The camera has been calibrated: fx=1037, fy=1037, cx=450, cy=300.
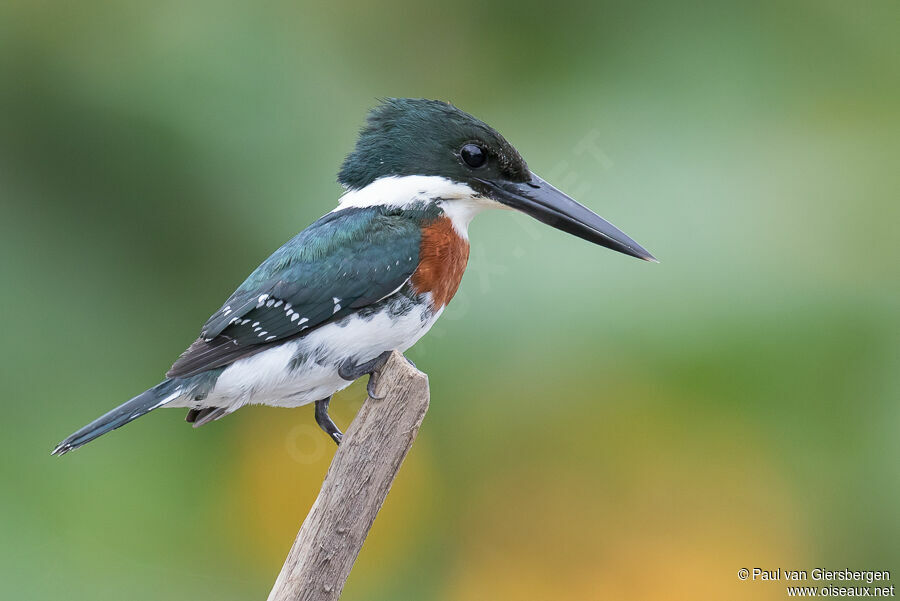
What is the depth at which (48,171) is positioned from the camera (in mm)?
3195

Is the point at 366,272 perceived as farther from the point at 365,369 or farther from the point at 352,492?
the point at 352,492

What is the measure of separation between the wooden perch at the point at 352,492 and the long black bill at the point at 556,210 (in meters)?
0.43

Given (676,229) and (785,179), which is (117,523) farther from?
(785,179)

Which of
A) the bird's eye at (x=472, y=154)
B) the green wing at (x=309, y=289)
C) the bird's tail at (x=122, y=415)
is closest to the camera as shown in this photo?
the bird's tail at (x=122, y=415)

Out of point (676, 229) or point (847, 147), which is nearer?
point (676, 229)

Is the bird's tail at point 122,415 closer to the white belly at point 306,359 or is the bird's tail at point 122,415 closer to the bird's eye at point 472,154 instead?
the white belly at point 306,359

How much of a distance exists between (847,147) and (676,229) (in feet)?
2.31

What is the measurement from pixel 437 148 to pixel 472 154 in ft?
0.22

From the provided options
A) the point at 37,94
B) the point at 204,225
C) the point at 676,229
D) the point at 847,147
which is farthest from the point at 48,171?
the point at 847,147

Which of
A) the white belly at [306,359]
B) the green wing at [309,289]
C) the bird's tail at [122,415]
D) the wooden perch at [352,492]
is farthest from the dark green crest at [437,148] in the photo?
the bird's tail at [122,415]

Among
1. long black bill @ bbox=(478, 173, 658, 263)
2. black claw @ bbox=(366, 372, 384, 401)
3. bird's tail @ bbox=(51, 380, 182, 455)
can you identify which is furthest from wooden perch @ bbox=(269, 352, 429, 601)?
long black bill @ bbox=(478, 173, 658, 263)

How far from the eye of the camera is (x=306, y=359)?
185 cm

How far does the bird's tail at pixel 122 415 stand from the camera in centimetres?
172

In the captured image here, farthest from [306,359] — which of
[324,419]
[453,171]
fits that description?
[453,171]
